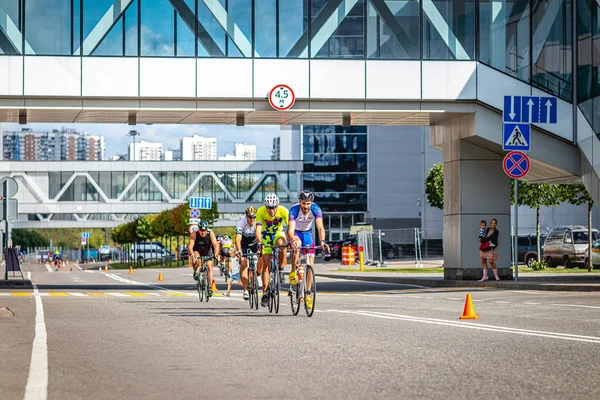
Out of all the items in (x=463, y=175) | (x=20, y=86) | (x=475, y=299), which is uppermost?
(x=20, y=86)

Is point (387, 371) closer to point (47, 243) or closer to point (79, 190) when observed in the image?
point (79, 190)

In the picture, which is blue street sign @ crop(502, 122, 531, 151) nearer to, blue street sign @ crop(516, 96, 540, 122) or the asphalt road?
blue street sign @ crop(516, 96, 540, 122)

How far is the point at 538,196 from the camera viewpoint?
161 ft

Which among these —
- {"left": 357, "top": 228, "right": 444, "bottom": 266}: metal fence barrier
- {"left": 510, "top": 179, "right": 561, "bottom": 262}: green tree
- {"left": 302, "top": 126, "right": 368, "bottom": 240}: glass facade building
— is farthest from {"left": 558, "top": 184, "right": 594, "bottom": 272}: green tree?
{"left": 302, "top": 126, "right": 368, "bottom": 240}: glass facade building

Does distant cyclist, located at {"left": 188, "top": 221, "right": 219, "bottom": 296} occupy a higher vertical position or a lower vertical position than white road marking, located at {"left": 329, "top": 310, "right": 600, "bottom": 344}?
higher

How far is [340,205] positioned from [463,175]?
3060 inches

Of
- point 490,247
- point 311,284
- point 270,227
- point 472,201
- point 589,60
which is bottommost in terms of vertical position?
point 311,284

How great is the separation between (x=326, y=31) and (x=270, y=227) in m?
14.2

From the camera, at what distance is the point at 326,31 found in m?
28.8

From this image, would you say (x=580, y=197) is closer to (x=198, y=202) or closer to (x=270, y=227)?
(x=198, y=202)

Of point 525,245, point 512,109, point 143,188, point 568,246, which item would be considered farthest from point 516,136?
point 143,188

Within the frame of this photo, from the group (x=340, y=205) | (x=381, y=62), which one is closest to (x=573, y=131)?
(x=381, y=62)

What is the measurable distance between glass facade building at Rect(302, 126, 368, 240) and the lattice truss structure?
6.59ft

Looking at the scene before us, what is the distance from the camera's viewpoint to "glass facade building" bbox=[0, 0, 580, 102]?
28.0 metres
